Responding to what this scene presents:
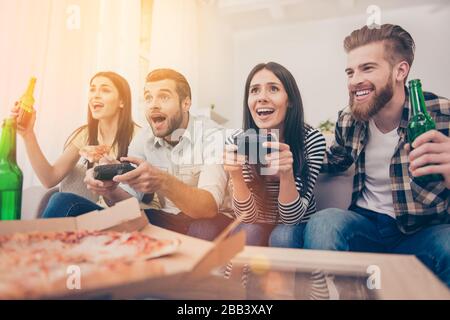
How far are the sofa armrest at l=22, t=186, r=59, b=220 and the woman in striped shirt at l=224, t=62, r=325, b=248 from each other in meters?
0.64

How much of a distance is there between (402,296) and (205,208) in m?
0.71

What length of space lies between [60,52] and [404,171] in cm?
124

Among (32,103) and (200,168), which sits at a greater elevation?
(32,103)

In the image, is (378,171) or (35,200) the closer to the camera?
(378,171)

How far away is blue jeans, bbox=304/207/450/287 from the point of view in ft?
3.65

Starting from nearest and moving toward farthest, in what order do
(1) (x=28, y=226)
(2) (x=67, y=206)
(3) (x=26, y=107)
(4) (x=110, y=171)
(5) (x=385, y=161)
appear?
1. (1) (x=28, y=226)
2. (5) (x=385, y=161)
3. (2) (x=67, y=206)
4. (4) (x=110, y=171)
5. (3) (x=26, y=107)

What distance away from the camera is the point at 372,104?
4.11 feet

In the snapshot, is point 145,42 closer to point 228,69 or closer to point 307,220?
point 228,69

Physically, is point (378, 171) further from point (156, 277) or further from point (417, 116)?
point (156, 277)

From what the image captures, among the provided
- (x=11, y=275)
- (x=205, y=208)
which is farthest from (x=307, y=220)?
(x=11, y=275)

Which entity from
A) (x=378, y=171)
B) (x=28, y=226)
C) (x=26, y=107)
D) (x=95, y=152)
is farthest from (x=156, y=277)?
(x=26, y=107)

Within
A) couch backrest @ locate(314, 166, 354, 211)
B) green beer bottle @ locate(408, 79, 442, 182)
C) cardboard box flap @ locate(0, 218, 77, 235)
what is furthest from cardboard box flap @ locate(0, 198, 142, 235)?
green beer bottle @ locate(408, 79, 442, 182)

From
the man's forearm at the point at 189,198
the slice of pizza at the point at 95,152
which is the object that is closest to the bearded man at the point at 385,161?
the man's forearm at the point at 189,198

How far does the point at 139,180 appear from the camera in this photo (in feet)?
4.71
